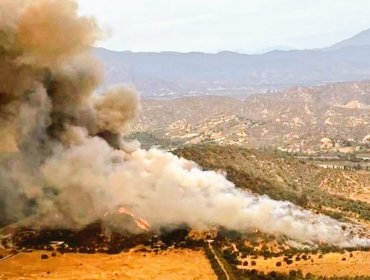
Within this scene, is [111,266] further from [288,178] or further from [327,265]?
[288,178]

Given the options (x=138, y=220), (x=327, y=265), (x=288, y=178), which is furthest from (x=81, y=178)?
(x=288, y=178)

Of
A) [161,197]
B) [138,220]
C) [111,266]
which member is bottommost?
[111,266]

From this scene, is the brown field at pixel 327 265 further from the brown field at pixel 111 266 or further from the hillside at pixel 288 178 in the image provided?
the hillside at pixel 288 178

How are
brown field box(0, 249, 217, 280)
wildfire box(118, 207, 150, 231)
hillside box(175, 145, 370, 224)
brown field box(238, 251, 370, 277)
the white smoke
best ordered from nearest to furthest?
1. brown field box(0, 249, 217, 280)
2. brown field box(238, 251, 370, 277)
3. wildfire box(118, 207, 150, 231)
4. the white smoke
5. hillside box(175, 145, 370, 224)

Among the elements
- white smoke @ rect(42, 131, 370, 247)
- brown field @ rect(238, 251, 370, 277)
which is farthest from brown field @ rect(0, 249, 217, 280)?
white smoke @ rect(42, 131, 370, 247)

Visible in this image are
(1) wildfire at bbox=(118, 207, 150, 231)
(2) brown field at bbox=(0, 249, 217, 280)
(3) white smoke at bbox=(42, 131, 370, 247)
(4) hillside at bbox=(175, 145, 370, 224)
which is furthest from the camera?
(4) hillside at bbox=(175, 145, 370, 224)

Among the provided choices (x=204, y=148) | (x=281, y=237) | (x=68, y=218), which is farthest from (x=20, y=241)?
(x=204, y=148)

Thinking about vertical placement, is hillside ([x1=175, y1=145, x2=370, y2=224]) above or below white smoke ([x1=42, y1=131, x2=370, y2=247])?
below

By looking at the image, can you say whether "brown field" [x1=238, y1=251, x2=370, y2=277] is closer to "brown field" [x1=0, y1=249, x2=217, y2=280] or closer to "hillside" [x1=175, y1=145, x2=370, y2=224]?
"brown field" [x1=0, y1=249, x2=217, y2=280]
